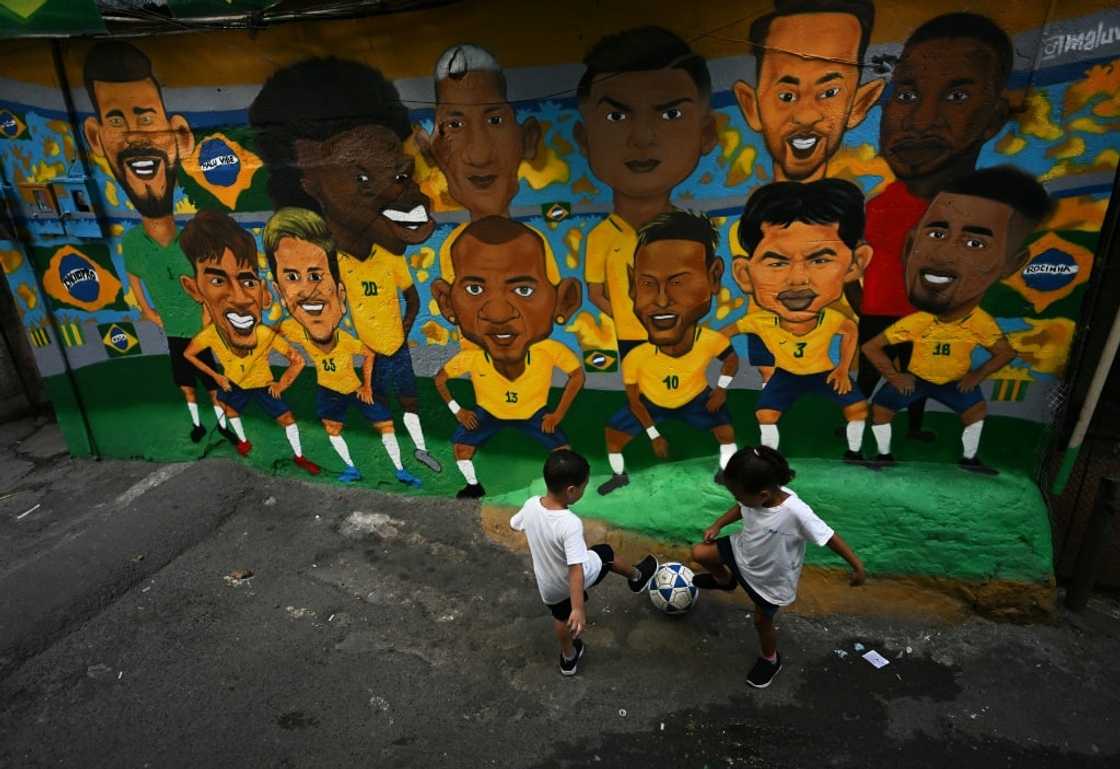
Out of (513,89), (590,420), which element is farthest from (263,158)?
(590,420)

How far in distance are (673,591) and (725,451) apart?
1.07 metres

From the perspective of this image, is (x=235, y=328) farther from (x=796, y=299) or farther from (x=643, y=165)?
(x=796, y=299)

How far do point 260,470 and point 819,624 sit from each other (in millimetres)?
4697

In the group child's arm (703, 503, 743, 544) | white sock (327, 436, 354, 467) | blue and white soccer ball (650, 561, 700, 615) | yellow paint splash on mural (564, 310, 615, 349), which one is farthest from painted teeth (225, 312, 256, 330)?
child's arm (703, 503, 743, 544)

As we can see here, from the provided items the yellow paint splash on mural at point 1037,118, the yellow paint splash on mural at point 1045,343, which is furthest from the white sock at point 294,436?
the yellow paint splash on mural at point 1037,118

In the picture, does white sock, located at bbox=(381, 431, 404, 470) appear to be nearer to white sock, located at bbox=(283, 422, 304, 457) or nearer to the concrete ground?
the concrete ground

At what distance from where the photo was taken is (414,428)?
5047 millimetres

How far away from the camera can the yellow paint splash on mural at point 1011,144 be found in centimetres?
333

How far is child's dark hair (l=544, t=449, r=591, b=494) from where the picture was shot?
299cm

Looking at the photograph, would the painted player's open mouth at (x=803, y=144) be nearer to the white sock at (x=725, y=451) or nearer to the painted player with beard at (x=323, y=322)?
the white sock at (x=725, y=451)

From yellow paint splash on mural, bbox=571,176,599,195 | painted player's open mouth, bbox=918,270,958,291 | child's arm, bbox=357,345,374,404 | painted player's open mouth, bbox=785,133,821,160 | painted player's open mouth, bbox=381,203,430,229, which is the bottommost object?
child's arm, bbox=357,345,374,404

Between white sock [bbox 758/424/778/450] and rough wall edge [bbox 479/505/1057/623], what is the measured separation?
0.82 metres

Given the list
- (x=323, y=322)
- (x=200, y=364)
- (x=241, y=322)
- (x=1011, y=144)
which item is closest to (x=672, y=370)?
(x=1011, y=144)

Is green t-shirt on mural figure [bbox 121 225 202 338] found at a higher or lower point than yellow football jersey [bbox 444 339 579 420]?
higher
